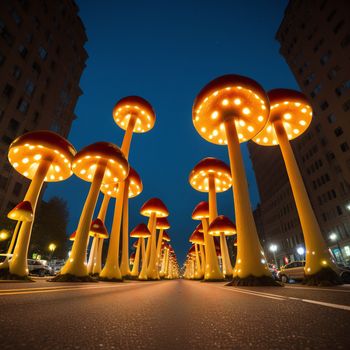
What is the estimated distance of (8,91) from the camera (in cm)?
2720

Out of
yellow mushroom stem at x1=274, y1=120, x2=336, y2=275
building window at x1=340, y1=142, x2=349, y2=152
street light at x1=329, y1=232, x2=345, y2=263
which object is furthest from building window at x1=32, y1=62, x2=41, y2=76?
street light at x1=329, y1=232, x2=345, y2=263

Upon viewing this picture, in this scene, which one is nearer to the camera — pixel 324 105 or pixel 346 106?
pixel 346 106

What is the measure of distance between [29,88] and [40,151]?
3019 cm

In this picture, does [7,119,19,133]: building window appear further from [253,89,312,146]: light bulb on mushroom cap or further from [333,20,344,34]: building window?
[333,20,344,34]: building window

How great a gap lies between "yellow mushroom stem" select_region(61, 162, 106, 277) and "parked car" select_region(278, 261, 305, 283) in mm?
16245

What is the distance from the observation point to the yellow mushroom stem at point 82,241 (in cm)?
754

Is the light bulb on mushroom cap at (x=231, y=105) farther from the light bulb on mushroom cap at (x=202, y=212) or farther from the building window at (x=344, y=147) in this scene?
the building window at (x=344, y=147)

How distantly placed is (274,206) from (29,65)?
66.3 meters

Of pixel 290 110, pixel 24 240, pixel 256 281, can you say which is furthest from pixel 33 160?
pixel 290 110

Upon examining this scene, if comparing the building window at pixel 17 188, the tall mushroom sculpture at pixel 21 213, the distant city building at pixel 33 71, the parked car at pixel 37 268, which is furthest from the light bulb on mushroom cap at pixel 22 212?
the building window at pixel 17 188

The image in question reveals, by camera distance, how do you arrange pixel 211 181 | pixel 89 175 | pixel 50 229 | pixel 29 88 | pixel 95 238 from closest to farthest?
pixel 89 175 < pixel 211 181 < pixel 95 238 < pixel 29 88 < pixel 50 229

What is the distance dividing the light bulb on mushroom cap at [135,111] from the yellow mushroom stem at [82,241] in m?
7.69

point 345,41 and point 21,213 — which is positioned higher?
point 345,41

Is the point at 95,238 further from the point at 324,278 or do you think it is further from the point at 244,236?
the point at 324,278
